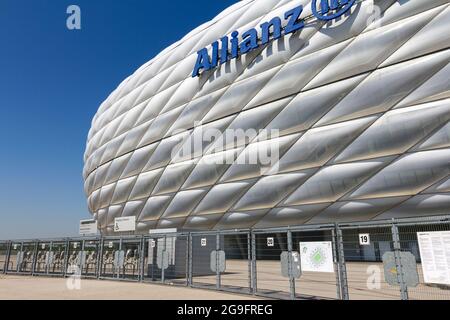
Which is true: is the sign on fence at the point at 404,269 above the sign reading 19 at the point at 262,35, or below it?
below

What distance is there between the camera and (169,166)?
2114cm

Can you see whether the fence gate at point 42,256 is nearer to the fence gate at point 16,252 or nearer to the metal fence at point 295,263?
the metal fence at point 295,263

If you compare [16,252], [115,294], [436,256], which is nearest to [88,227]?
[16,252]

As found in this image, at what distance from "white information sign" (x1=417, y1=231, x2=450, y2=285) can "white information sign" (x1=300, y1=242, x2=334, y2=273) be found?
1786 mm

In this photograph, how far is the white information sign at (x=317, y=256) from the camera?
720cm

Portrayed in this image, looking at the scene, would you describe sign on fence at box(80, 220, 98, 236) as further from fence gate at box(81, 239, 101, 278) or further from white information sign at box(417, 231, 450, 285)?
white information sign at box(417, 231, 450, 285)

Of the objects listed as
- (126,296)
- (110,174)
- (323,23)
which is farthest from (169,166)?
(126,296)

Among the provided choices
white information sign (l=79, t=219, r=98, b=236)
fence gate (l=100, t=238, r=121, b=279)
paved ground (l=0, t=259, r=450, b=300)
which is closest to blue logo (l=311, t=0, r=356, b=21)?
paved ground (l=0, t=259, r=450, b=300)

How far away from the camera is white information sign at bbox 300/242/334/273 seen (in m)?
7.20

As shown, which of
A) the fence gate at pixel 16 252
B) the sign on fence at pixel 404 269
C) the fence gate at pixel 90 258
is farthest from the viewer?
the fence gate at pixel 16 252

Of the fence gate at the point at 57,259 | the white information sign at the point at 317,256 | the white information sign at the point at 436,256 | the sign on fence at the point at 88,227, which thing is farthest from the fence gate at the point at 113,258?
the sign on fence at the point at 88,227

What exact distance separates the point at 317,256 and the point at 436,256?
2333 mm

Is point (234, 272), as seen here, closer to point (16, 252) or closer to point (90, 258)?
point (90, 258)
